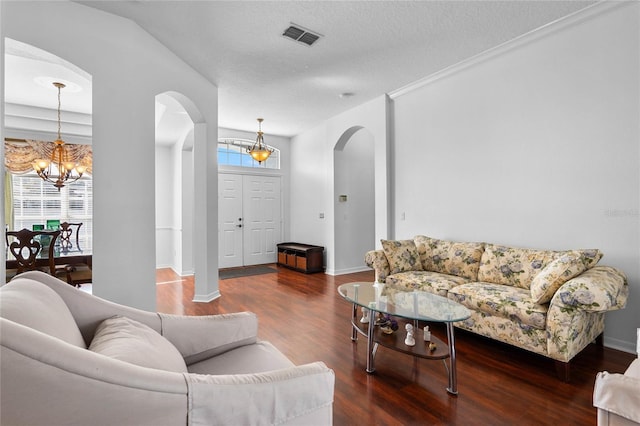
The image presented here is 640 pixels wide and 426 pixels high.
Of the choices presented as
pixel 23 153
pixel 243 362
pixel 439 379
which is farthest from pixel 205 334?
pixel 23 153

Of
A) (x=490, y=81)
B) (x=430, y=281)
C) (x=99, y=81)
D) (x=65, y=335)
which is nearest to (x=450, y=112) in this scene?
(x=490, y=81)

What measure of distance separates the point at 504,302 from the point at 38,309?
2933 millimetres

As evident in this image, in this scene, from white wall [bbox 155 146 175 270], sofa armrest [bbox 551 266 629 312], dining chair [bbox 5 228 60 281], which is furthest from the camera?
white wall [bbox 155 146 175 270]

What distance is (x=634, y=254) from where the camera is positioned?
2.63m

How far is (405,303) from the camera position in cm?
255

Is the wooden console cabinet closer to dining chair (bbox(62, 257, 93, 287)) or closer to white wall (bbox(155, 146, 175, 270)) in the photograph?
white wall (bbox(155, 146, 175, 270))

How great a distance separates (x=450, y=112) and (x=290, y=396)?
13.2ft

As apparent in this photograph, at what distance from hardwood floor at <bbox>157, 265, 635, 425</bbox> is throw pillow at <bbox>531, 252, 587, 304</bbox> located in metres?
0.56

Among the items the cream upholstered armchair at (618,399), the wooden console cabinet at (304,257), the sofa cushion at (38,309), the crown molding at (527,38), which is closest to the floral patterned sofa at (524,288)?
the cream upholstered armchair at (618,399)

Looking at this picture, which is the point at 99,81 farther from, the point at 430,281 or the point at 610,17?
the point at 610,17

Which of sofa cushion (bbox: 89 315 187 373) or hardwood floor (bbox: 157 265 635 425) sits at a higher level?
sofa cushion (bbox: 89 315 187 373)

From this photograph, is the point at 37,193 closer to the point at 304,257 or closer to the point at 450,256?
the point at 304,257

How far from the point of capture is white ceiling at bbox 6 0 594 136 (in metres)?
2.78

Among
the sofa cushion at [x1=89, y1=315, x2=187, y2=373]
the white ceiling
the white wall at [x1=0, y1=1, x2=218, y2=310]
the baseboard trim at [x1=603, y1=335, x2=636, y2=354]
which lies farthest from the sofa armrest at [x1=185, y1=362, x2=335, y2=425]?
the baseboard trim at [x1=603, y1=335, x2=636, y2=354]
